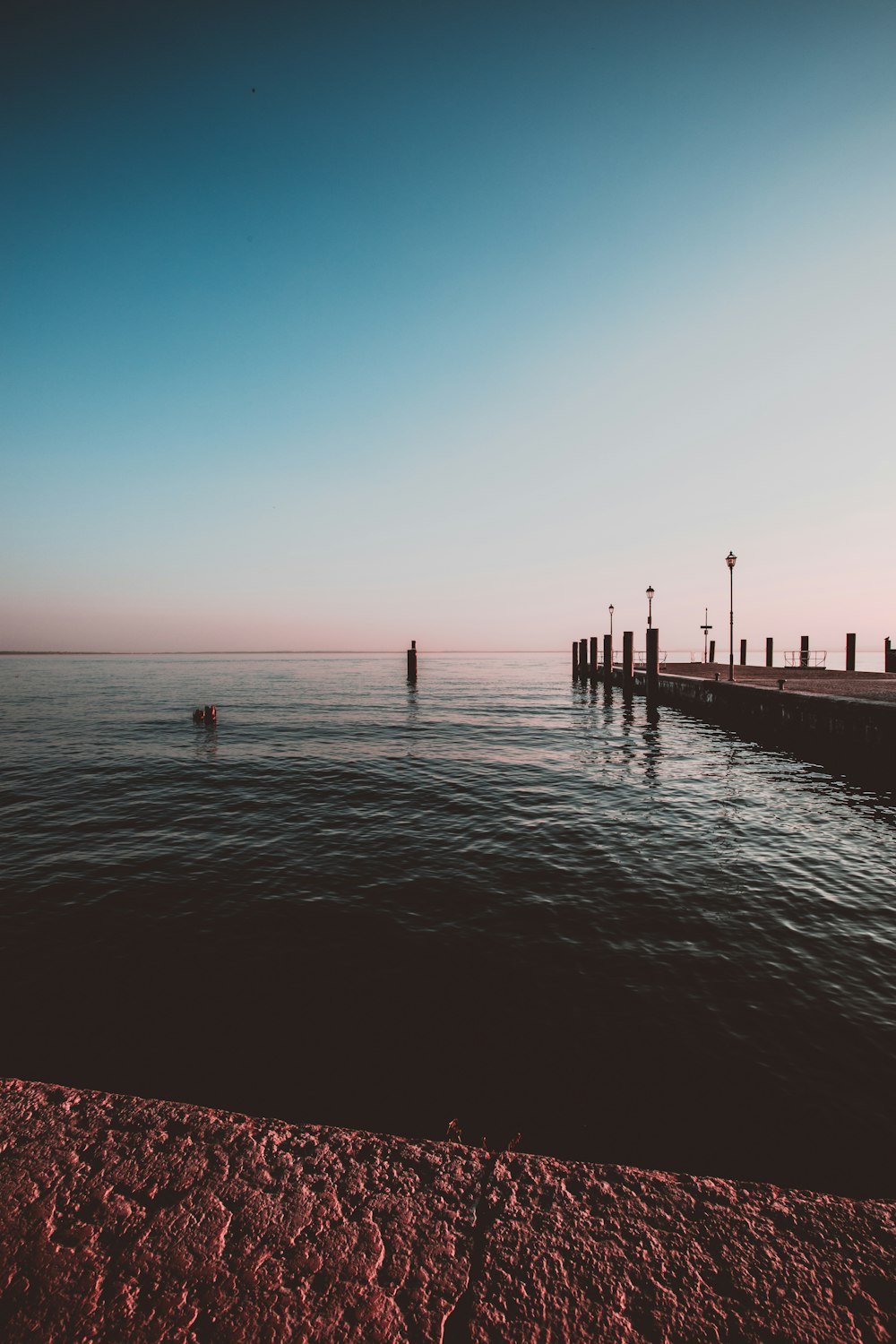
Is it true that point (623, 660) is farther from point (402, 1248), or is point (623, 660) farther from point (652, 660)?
point (402, 1248)

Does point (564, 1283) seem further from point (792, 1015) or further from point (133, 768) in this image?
point (133, 768)

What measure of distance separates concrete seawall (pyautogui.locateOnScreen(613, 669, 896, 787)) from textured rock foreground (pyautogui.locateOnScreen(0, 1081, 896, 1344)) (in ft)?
48.4

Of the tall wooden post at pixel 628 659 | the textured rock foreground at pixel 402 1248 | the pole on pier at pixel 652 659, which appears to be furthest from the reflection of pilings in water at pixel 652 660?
the textured rock foreground at pixel 402 1248

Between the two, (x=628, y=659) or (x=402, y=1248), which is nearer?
(x=402, y=1248)

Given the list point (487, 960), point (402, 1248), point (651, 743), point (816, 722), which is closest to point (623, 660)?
point (651, 743)

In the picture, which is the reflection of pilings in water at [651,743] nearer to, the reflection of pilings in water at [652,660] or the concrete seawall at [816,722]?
the reflection of pilings in water at [652,660]

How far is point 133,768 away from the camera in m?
16.1

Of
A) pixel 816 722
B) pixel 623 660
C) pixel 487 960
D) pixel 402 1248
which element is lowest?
pixel 487 960

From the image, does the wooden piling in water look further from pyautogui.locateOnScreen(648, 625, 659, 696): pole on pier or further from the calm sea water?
the calm sea water

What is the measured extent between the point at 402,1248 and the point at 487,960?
403cm

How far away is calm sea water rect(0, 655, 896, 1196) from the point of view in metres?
4.02

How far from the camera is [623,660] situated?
Result: 123 ft

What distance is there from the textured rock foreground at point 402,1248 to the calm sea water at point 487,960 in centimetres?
155

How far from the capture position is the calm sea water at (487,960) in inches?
158
